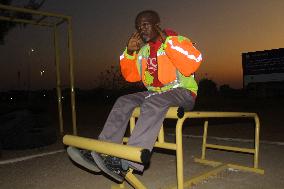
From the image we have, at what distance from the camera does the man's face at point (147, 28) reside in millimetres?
3197

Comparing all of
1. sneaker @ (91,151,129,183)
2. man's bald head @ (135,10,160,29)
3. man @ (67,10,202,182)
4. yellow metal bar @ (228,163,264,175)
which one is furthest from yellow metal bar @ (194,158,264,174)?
man's bald head @ (135,10,160,29)

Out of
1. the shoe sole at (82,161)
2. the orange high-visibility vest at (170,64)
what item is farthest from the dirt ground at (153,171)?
the orange high-visibility vest at (170,64)

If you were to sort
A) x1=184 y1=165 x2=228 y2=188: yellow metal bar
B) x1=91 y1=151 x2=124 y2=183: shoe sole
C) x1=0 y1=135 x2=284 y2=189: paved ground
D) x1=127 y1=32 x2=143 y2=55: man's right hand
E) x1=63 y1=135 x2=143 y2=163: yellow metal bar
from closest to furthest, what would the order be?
x1=63 y1=135 x2=143 y2=163: yellow metal bar, x1=91 y1=151 x2=124 y2=183: shoe sole, x1=127 y1=32 x2=143 y2=55: man's right hand, x1=184 y1=165 x2=228 y2=188: yellow metal bar, x1=0 y1=135 x2=284 y2=189: paved ground

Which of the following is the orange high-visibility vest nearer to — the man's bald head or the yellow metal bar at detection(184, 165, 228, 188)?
the man's bald head

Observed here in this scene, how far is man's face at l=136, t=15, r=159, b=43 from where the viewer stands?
3197 mm

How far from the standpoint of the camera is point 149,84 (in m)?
3.45

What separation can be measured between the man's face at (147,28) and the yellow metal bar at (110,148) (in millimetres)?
1200

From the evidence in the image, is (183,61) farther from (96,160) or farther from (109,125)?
(96,160)

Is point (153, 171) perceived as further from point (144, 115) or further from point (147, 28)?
point (147, 28)

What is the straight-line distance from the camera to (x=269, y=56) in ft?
103

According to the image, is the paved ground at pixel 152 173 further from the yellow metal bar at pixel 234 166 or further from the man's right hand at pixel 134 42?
the man's right hand at pixel 134 42

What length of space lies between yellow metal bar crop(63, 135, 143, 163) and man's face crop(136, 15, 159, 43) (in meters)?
1.20

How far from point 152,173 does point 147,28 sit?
1908 mm

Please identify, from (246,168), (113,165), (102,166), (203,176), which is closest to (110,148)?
(102,166)
